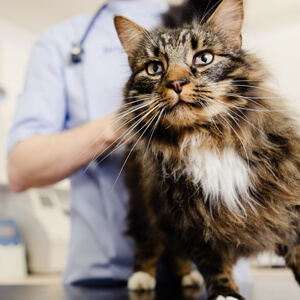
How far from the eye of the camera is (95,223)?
76 centimetres

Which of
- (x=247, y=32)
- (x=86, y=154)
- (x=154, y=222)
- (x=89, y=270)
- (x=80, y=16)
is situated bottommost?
(x=89, y=270)

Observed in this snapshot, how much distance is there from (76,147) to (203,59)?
0.36m

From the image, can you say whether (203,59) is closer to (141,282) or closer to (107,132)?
(107,132)

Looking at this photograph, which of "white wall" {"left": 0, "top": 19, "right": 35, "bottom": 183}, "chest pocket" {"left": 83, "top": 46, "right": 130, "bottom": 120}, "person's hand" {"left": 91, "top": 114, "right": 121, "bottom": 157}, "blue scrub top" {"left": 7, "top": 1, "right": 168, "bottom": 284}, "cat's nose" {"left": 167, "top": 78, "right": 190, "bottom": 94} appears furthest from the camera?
"white wall" {"left": 0, "top": 19, "right": 35, "bottom": 183}

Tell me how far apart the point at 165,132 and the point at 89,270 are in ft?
1.59

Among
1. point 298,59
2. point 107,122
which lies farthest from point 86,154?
point 298,59

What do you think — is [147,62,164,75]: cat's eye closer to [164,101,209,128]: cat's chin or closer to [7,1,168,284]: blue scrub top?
[164,101,209,128]: cat's chin

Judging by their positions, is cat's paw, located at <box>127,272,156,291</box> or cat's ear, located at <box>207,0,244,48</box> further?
cat's paw, located at <box>127,272,156,291</box>

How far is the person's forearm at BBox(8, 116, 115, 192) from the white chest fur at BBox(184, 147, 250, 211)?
10.3 inches

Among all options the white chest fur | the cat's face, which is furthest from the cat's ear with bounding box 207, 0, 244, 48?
the white chest fur

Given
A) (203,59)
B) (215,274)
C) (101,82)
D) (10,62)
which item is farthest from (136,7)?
(10,62)

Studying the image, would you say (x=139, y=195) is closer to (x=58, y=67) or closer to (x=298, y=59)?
(x=298, y=59)

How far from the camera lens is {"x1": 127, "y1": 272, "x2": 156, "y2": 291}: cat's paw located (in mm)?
642

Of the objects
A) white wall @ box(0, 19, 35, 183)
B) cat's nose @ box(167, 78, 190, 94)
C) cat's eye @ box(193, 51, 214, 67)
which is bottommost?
cat's nose @ box(167, 78, 190, 94)
